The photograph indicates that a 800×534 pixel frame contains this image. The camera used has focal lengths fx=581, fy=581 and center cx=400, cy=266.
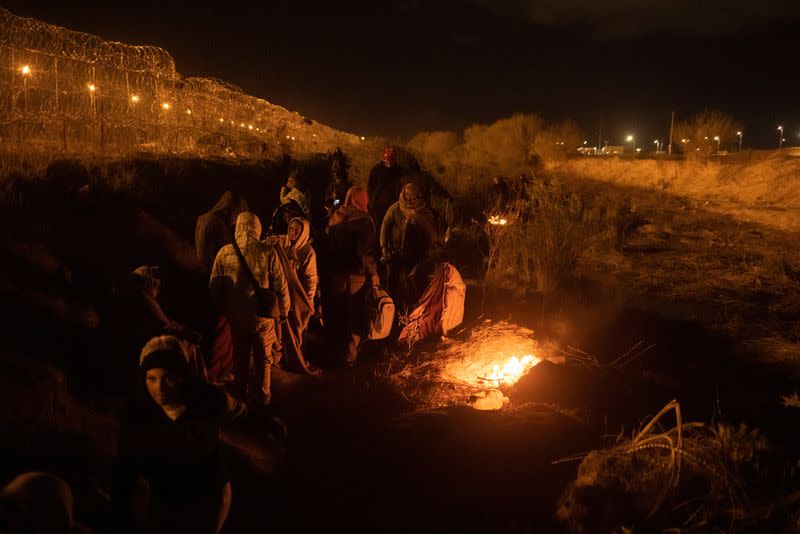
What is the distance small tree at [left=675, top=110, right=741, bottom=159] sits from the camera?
3412cm

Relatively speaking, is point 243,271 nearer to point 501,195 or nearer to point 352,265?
point 352,265

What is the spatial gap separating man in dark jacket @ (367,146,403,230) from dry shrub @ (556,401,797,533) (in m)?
6.47

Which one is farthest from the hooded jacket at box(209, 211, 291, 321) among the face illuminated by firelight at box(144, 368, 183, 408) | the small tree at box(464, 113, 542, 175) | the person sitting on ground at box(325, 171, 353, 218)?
the small tree at box(464, 113, 542, 175)

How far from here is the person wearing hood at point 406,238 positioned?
7.48m

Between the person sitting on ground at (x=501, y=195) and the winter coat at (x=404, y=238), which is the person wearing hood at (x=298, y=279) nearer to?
the winter coat at (x=404, y=238)

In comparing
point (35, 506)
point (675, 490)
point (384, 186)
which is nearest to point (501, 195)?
point (384, 186)

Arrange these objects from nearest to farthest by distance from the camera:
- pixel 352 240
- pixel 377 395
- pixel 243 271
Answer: pixel 243 271 → pixel 377 395 → pixel 352 240

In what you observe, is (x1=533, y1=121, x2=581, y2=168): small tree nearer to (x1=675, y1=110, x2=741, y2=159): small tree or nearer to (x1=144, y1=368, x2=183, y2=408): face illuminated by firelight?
(x1=675, y1=110, x2=741, y2=159): small tree

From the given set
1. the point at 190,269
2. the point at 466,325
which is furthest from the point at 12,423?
the point at 466,325

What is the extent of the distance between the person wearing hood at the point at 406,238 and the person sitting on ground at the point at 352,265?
0.61 metres

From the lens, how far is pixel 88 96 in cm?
1020

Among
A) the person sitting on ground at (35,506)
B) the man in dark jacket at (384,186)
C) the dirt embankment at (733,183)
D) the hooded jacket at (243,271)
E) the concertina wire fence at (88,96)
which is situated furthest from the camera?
the dirt embankment at (733,183)

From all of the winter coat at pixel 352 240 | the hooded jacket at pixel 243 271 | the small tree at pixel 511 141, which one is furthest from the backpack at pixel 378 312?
the small tree at pixel 511 141

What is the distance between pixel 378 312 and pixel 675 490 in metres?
3.94
